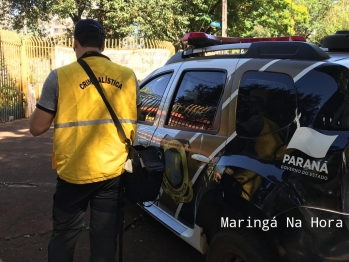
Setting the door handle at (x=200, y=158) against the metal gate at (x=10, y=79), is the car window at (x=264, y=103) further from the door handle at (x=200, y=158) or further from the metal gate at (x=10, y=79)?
the metal gate at (x=10, y=79)

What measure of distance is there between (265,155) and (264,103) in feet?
1.14

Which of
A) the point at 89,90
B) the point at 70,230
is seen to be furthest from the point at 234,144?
the point at 70,230

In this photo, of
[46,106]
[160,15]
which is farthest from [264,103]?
[160,15]

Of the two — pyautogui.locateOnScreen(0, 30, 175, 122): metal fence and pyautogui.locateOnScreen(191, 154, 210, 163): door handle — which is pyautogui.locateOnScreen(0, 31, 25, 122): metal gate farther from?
pyautogui.locateOnScreen(191, 154, 210, 163): door handle

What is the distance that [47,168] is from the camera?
6.20 m

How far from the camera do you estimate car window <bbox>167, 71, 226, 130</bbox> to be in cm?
276

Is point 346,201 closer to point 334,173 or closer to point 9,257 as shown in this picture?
point 334,173

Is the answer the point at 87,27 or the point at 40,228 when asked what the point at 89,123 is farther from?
the point at 40,228

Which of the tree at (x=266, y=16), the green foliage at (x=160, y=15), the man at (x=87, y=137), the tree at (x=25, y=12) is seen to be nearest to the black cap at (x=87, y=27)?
the man at (x=87, y=137)

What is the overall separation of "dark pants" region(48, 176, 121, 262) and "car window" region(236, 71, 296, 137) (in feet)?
3.04

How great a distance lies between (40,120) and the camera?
217cm

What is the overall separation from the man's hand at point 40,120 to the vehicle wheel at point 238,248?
1260 millimetres

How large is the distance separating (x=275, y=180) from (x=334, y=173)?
1.02ft

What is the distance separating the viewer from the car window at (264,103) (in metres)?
2.11
